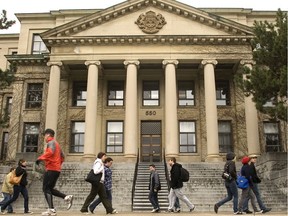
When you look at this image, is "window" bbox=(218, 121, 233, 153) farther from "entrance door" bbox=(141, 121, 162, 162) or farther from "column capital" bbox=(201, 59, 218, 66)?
"column capital" bbox=(201, 59, 218, 66)

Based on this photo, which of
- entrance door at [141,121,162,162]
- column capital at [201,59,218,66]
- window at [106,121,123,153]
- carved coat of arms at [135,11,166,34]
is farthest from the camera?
window at [106,121,123,153]

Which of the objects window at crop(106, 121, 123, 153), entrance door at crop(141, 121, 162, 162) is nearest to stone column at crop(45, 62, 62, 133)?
window at crop(106, 121, 123, 153)

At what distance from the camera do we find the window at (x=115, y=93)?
1211 inches

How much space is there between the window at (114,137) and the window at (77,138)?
2.17 meters

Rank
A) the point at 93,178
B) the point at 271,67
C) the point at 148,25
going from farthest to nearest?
the point at 148,25
the point at 271,67
the point at 93,178

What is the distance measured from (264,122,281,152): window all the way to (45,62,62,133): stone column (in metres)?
17.0

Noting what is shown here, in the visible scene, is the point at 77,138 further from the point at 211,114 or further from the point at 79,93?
the point at 211,114

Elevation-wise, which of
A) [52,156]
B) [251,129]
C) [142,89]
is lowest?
[52,156]

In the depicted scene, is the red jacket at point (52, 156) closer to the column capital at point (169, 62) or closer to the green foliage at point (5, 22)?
the green foliage at point (5, 22)

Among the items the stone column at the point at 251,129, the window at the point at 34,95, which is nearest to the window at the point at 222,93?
the stone column at the point at 251,129

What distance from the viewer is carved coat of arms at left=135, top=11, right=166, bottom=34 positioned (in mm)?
28078

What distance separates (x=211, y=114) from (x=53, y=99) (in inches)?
463

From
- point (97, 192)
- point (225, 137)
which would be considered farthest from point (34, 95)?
point (97, 192)

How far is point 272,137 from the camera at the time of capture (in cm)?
2973
